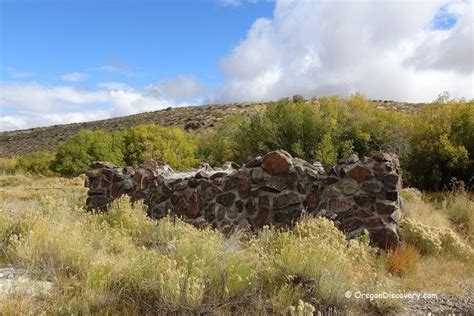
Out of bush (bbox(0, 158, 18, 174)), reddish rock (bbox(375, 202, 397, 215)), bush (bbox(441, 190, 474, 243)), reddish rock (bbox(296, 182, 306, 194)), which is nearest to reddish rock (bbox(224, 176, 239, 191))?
reddish rock (bbox(296, 182, 306, 194))

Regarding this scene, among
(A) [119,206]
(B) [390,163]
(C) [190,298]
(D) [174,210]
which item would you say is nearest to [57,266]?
(C) [190,298]

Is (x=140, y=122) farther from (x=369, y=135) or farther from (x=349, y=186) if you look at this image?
(x=349, y=186)

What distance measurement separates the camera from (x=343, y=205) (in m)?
8.85

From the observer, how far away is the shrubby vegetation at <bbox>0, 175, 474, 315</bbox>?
548 centimetres

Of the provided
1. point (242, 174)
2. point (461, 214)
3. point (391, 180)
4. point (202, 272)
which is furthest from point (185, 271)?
point (461, 214)

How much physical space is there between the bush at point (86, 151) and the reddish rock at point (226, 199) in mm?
15424

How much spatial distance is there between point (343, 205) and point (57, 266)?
15.8 ft

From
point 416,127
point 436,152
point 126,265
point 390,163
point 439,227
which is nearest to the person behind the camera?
point 126,265

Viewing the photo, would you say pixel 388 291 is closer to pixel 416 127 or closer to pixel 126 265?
pixel 126 265

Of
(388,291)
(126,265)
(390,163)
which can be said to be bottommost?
(388,291)

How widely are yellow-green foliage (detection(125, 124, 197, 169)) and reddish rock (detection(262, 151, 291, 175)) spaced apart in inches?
562

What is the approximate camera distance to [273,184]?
9.57 metres

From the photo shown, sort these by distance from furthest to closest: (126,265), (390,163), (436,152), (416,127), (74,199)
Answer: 1. (416,127)
2. (436,152)
3. (74,199)
4. (390,163)
5. (126,265)

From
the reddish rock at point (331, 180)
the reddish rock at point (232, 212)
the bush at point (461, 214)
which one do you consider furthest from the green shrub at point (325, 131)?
the reddish rock at point (331, 180)
